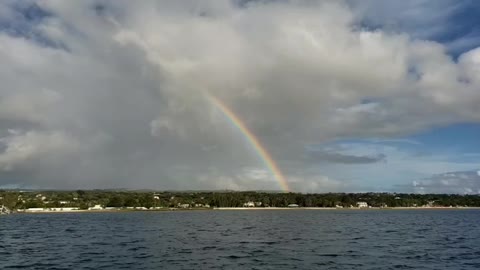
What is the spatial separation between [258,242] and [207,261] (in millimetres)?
25959

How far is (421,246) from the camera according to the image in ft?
251

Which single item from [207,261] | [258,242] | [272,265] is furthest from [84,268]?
[258,242]

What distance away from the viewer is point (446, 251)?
2753 inches

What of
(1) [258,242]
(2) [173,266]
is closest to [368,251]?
(1) [258,242]

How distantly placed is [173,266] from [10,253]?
2924 cm

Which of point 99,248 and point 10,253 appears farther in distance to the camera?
point 99,248

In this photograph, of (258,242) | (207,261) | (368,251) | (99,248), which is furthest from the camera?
(258,242)

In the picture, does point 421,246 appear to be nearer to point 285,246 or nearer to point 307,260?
point 285,246

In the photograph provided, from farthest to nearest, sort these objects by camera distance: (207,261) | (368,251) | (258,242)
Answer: (258,242) → (368,251) → (207,261)

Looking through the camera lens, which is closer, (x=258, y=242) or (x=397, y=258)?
(x=397, y=258)

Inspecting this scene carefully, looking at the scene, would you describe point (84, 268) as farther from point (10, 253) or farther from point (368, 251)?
point (368, 251)

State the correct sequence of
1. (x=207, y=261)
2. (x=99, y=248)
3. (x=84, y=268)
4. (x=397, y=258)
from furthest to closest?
(x=99, y=248) → (x=397, y=258) → (x=207, y=261) → (x=84, y=268)

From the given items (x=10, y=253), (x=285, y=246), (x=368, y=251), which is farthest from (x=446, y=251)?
(x=10, y=253)

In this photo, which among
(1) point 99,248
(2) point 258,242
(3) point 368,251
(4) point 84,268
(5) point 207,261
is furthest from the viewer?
(2) point 258,242
